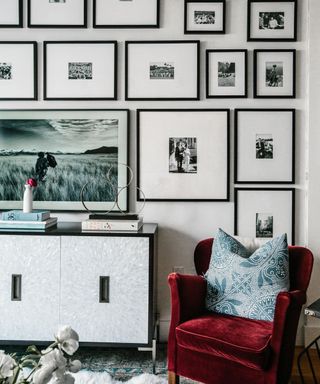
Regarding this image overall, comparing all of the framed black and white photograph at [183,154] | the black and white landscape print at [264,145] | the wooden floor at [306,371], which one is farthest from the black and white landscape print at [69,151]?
the wooden floor at [306,371]

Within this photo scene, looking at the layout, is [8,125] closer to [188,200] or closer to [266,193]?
[188,200]

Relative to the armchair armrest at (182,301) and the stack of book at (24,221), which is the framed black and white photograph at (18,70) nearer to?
the stack of book at (24,221)

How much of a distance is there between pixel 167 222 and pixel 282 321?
1.27m

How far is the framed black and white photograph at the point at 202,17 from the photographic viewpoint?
3.12 m

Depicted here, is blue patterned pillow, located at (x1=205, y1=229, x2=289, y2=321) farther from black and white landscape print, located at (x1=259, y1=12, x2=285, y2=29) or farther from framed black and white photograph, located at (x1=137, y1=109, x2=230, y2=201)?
black and white landscape print, located at (x1=259, y1=12, x2=285, y2=29)

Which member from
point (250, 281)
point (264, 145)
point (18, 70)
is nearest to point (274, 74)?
point (264, 145)

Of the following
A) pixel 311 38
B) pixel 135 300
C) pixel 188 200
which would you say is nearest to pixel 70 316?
pixel 135 300

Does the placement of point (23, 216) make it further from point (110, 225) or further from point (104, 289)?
point (104, 289)

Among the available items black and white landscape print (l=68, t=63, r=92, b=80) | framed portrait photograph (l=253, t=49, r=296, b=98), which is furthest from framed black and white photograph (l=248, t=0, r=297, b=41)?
black and white landscape print (l=68, t=63, r=92, b=80)

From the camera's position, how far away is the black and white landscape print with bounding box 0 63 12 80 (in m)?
3.18

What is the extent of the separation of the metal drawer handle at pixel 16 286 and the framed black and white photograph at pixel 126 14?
6.13ft

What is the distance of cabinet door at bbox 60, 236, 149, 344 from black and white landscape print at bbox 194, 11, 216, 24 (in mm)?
1660

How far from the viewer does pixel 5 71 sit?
318 centimetres

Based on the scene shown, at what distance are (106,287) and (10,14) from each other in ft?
6.96
